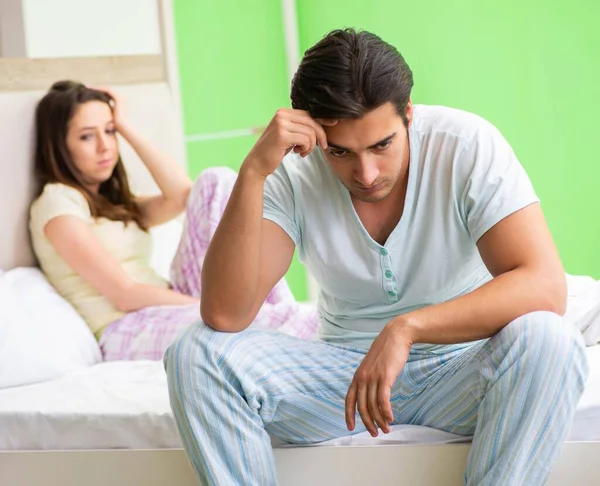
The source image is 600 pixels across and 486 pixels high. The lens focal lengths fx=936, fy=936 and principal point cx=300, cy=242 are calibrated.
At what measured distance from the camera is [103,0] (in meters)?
3.48

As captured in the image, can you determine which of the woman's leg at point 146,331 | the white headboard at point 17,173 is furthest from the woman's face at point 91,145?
the woman's leg at point 146,331

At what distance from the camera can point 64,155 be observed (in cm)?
249

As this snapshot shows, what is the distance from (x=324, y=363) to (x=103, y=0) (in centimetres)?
235

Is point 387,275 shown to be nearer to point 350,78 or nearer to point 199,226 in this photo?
point 350,78

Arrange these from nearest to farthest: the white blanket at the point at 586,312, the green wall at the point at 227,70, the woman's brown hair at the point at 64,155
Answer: the white blanket at the point at 586,312 → the woman's brown hair at the point at 64,155 → the green wall at the point at 227,70

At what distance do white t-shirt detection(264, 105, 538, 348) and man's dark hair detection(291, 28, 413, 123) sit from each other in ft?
0.36

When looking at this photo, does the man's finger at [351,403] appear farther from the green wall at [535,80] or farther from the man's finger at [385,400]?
the green wall at [535,80]

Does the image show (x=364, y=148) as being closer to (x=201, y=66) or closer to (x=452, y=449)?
(x=452, y=449)

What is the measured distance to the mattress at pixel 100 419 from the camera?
1.65m

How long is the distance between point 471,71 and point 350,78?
2026 millimetres

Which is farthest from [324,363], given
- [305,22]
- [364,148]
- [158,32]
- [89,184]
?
[305,22]

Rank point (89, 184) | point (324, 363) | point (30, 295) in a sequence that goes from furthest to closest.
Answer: point (89, 184)
point (30, 295)
point (324, 363)

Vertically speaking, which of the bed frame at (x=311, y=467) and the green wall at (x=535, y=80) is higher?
the green wall at (x=535, y=80)

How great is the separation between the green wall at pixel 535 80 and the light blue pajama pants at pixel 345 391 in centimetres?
181
